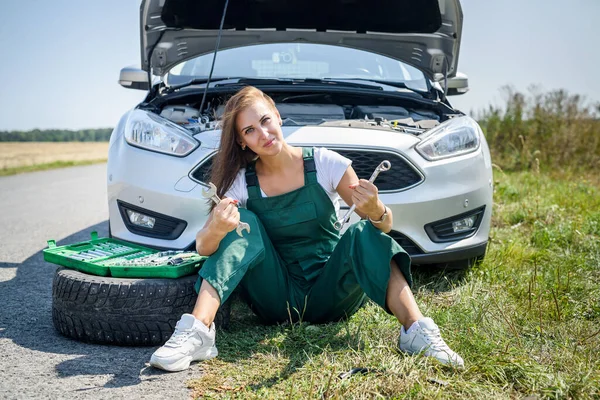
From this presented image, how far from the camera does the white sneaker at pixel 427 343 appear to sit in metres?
2.27

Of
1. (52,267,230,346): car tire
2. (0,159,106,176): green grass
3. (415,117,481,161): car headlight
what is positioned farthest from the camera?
(0,159,106,176): green grass

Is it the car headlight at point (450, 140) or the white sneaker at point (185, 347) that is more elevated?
the car headlight at point (450, 140)

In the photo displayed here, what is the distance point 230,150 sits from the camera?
2.71 metres

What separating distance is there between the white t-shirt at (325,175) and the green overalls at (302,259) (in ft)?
0.09

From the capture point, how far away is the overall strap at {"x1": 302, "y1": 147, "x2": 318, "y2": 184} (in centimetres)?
267

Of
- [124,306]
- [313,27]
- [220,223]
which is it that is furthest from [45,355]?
[313,27]

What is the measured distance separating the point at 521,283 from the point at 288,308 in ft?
5.06

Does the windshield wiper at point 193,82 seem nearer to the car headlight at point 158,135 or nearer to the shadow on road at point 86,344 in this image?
the car headlight at point 158,135

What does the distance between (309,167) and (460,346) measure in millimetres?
964

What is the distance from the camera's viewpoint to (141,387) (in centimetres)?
221

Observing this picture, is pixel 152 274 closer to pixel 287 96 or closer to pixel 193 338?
pixel 193 338

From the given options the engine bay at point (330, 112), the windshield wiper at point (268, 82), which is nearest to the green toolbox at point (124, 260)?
the engine bay at point (330, 112)

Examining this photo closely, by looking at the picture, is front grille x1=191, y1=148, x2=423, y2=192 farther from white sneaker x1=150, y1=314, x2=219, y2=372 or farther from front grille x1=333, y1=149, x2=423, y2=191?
white sneaker x1=150, y1=314, x2=219, y2=372

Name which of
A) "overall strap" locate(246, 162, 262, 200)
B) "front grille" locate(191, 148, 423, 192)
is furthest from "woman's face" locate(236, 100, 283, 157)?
"front grille" locate(191, 148, 423, 192)
